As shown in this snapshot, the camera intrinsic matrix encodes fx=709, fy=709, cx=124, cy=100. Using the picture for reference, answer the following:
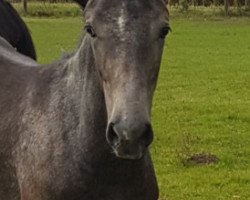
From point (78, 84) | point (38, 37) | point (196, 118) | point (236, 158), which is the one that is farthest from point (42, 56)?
point (78, 84)

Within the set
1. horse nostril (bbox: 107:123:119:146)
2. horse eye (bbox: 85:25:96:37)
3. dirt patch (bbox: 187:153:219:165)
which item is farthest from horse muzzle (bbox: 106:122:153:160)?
dirt patch (bbox: 187:153:219:165)

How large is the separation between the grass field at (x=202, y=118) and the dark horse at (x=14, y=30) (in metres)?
1.73

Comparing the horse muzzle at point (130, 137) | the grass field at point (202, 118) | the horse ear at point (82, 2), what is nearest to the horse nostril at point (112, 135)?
the horse muzzle at point (130, 137)

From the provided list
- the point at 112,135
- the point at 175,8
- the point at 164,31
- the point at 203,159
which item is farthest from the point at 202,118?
the point at 175,8

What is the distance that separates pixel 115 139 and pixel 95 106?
0.72 metres

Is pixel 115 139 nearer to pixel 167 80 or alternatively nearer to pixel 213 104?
pixel 213 104

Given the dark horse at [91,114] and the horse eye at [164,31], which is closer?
the dark horse at [91,114]

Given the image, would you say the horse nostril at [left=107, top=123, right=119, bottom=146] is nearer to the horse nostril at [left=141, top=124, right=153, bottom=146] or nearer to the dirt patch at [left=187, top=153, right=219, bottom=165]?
the horse nostril at [left=141, top=124, right=153, bottom=146]

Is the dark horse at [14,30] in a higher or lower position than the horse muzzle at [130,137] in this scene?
lower

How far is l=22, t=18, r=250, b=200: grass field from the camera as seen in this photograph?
856 cm

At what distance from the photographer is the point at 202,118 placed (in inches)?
473

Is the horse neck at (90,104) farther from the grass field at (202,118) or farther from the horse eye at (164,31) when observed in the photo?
the grass field at (202,118)

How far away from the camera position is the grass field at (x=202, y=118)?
856 cm

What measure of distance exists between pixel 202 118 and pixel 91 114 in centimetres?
800
